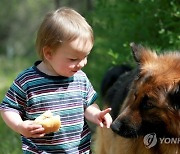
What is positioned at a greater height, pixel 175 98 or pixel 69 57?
pixel 69 57

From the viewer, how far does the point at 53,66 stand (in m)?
4.08

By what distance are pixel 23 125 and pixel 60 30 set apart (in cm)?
81

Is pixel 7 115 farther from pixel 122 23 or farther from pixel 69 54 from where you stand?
pixel 122 23

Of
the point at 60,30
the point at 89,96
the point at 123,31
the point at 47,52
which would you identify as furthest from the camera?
the point at 123,31

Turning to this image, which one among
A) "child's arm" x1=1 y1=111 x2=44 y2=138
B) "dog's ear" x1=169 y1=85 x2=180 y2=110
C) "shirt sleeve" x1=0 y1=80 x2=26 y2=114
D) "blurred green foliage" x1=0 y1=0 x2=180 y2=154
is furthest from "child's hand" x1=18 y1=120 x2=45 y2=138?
"blurred green foliage" x1=0 y1=0 x2=180 y2=154

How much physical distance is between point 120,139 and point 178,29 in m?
2.60

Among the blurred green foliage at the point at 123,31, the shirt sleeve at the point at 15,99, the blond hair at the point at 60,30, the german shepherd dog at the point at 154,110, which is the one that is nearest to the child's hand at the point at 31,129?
the shirt sleeve at the point at 15,99

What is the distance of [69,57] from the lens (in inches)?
156

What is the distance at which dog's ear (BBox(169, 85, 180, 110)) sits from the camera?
4.29m

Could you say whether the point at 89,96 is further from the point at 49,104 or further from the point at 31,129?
the point at 31,129

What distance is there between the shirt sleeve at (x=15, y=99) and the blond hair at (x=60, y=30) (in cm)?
38

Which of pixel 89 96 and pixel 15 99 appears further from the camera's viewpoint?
pixel 89 96

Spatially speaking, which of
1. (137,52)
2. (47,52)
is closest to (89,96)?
(47,52)

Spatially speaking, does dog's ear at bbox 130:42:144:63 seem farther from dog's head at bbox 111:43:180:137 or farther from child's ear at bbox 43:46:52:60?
child's ear at bbox 43:46:52:60
